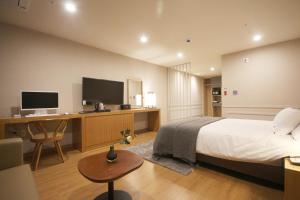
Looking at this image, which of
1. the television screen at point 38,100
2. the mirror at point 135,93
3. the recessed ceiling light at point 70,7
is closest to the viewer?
the recessed ceiling light at point 70,7

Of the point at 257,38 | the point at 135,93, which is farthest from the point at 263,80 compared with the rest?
the point at 135,93

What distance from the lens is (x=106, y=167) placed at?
4.62 ft

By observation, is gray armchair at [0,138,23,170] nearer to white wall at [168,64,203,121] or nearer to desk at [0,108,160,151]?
desk at [0,108,160,151]

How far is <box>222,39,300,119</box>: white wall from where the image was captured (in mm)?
3428

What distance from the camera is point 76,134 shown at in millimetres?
3248

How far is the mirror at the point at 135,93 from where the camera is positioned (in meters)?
4.62

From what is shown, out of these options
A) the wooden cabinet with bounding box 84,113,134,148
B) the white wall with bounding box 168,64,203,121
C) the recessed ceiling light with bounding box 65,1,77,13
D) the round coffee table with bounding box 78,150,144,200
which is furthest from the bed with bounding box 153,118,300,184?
the white wall with bounding box 168,64,203,121

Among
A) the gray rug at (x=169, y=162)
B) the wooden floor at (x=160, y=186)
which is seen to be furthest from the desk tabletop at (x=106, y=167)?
the gray rug at (x=169, y=162)

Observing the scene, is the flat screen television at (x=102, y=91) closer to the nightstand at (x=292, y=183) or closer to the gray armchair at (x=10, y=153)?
the gray armchair at (x=10, y=153)

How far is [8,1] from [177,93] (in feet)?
17.9

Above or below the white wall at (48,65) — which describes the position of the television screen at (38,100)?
below

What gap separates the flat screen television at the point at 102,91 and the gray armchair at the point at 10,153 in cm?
201

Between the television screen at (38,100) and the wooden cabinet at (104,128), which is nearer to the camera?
the television screen at (38,100)

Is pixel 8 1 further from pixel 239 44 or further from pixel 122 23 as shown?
pixel 239 44
